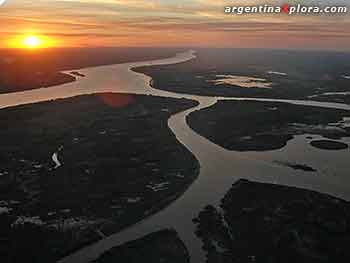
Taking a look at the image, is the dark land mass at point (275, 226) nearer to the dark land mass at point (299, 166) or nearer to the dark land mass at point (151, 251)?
the dark land mass at point (151, 251)

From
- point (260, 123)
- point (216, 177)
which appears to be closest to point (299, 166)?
point (216, 177)

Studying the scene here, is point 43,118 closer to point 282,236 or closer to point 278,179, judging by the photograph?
point 278,179

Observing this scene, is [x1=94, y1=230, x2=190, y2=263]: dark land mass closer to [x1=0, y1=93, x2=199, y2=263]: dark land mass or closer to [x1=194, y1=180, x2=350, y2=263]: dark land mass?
[x1=194, y1=180, x2=350, y2=263]: dark land mass

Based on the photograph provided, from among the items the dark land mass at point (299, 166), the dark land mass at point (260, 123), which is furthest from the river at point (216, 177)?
the dark land mass at point (260, 123)

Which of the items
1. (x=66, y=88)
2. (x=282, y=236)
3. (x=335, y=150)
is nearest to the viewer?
(x=282, y=236)

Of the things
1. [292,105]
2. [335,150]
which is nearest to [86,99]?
[292,105]

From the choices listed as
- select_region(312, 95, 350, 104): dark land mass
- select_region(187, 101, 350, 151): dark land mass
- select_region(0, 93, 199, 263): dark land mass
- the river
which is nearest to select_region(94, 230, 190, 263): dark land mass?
the river

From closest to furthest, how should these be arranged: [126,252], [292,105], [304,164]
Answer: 1. [126,252]
2. [304,164]
3. [292,105]

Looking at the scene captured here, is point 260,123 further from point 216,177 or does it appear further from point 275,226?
point 275,226
